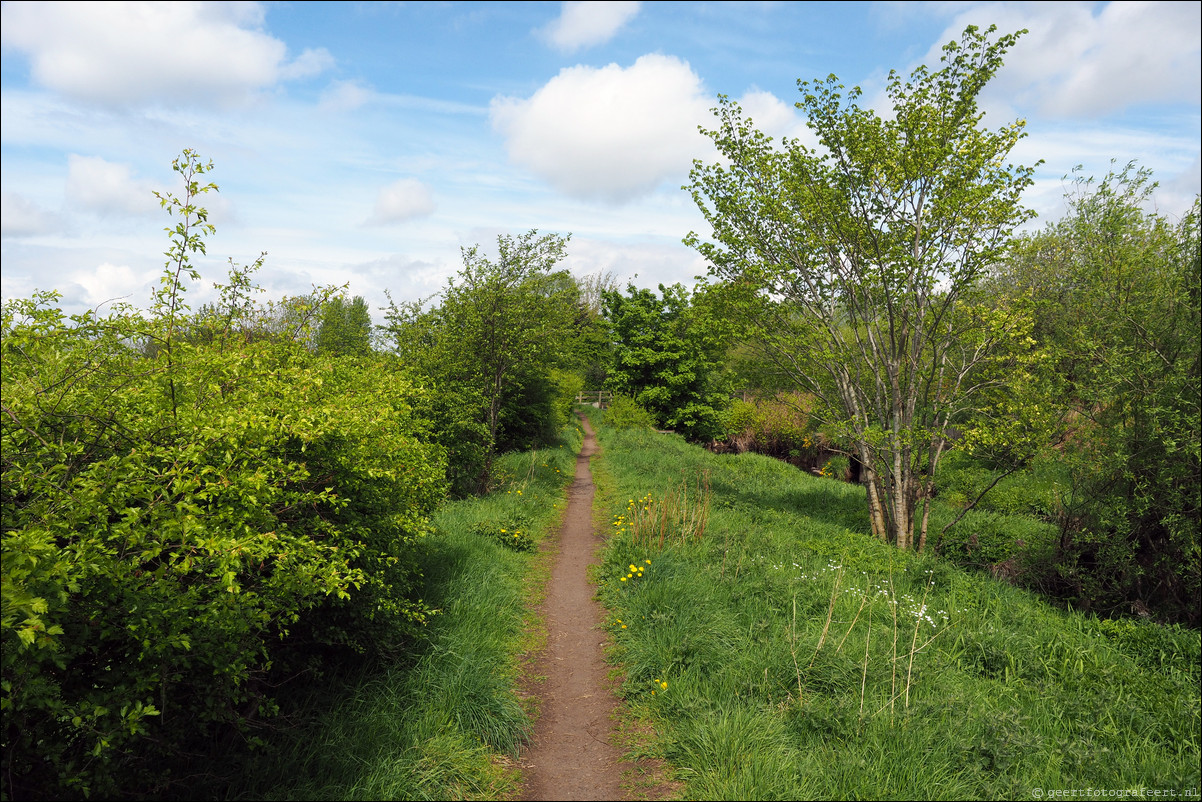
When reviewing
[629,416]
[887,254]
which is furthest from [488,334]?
[629,416]

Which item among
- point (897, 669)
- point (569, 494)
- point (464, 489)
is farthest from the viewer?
point (569, 494)

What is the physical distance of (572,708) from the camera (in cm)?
568

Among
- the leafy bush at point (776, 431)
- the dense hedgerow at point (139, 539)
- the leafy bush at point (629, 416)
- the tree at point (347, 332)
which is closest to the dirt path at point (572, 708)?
the dense hedgerow at point (139, 539)

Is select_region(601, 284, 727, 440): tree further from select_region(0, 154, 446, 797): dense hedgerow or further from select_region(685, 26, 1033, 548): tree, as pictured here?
select_region(0, 154, 446, 797): dense hedgerow

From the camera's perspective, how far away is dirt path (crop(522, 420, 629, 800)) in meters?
4.66

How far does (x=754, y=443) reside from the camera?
1121 inches

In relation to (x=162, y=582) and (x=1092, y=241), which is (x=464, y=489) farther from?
(x=1092, y=241)

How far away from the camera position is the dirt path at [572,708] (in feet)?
15.3

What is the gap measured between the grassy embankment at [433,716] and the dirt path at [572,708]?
0.70 feet

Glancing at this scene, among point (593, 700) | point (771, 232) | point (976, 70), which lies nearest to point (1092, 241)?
point (976, 70)

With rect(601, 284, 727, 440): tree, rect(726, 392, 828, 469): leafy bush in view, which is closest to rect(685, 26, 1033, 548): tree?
rect(726, 392, 828, 469): leafy bush

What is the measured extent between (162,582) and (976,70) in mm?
12410

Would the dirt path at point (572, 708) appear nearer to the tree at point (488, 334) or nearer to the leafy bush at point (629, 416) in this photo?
the tree at point (488, 334)

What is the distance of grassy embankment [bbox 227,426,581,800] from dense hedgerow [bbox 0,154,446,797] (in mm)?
515
